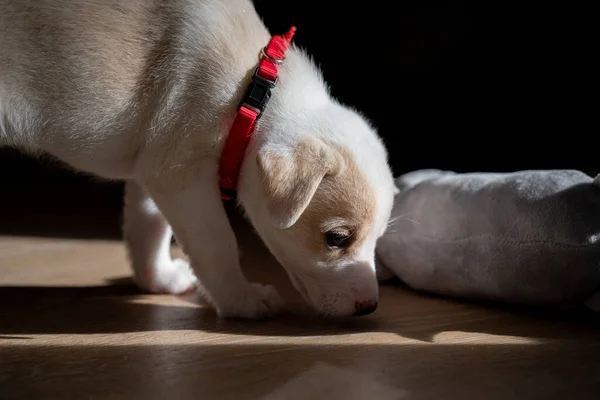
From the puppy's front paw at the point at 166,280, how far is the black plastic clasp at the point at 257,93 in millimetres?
657

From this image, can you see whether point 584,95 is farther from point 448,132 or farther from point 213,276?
point 213,276

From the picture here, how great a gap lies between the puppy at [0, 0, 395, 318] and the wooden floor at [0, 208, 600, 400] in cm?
16

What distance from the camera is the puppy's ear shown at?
1.84 metres

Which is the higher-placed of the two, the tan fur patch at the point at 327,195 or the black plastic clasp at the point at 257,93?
the black plastic clasp at the point at 257,93

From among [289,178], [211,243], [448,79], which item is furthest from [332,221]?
[448,79]

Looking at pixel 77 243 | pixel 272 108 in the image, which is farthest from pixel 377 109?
pixel 272 108

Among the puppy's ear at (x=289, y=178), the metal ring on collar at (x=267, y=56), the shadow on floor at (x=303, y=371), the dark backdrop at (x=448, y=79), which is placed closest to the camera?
the shadow on floor at (x=303, y=371)

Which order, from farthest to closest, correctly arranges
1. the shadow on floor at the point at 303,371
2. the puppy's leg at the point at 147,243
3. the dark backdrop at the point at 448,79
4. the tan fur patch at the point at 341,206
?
the dark backdrop at the point at 448,79
the puppy's leg at the point at 147,243
the tan fur patch at the point at 341,206
the shadow on floor at the point at 303,371

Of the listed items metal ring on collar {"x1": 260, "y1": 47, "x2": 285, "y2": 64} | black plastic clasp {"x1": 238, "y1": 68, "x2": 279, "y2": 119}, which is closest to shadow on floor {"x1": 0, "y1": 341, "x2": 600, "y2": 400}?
black plastic clasp {"x1": 238, "y1": 68, "x2": 279, "y2": 119}

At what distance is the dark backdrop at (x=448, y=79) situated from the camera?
11.6 feet

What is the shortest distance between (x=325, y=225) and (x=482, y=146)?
2044 mm

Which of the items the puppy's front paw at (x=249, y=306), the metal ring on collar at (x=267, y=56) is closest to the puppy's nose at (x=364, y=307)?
the puppy's front paw at (x=249, y=306)

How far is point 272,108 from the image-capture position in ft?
6.75

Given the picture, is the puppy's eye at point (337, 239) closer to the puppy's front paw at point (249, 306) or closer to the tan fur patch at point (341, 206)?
the tan fur patch at point (341, 206)
